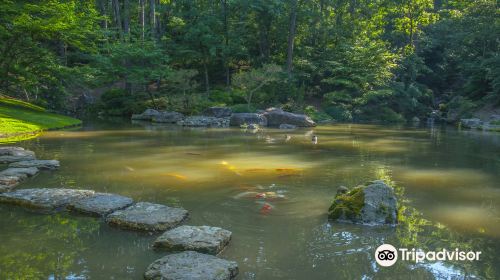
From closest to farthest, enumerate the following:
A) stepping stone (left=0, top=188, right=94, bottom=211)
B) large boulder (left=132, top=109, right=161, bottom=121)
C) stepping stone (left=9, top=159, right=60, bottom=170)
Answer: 1. stepping stone (left=0, top=188, right=94, bottom=211)
2. stepping stone (left=9, top=159, right=60, bottom=170)
3. large boulder (left=132, top=109, right=161, bottom=121)

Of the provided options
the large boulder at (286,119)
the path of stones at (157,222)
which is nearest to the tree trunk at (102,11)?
the large boulder at (286,119)

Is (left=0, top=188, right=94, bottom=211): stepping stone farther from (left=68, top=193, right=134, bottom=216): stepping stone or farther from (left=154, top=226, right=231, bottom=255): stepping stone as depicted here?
(left=154, top=226, right=231, bottom=255): stepping stone

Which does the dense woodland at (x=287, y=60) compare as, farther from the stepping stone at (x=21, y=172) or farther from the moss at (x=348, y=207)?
the moss at (x=348, y=207)

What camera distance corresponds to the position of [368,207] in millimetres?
6016

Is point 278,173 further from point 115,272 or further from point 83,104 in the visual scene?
point 83,104

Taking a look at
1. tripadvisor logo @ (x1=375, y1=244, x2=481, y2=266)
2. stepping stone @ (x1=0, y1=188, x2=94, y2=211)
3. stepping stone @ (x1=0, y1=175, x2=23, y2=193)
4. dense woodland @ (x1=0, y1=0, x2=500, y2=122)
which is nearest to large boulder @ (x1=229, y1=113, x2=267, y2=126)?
dense woodland @ (x1=0, y1=0, x2=500, y2=122)

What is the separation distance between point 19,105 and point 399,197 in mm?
19609

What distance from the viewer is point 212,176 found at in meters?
8.91

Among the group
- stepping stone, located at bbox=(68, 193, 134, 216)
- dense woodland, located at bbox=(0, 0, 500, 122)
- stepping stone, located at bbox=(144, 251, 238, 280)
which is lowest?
stepping stone, located at bbox=(144, 251, 238, 280)

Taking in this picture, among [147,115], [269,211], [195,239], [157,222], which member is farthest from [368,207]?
[147,115]

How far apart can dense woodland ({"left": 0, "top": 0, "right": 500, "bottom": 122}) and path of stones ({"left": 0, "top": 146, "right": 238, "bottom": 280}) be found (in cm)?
1945

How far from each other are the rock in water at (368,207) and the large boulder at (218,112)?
20312 millimetres

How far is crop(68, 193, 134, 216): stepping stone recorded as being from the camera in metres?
6.05

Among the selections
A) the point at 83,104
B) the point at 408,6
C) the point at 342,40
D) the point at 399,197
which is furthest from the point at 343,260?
the point at 408,6
